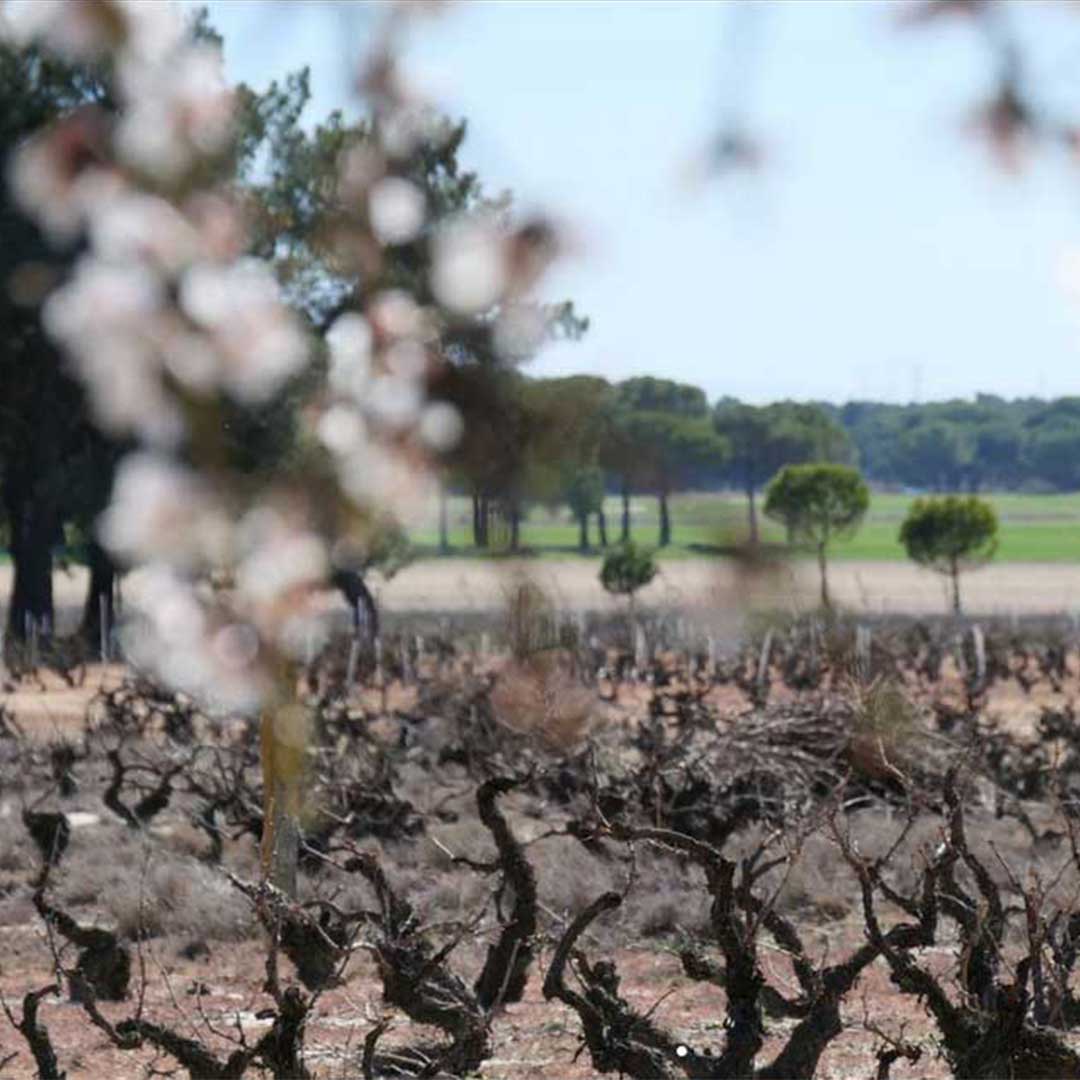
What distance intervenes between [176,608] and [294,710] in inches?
22.9

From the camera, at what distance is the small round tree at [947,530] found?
4069 centimetres

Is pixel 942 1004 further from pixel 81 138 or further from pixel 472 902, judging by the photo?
pixel 472 902

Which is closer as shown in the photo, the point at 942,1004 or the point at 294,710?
the point at 294,710

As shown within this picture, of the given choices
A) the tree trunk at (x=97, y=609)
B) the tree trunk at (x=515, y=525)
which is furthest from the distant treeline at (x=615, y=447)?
the tree trunk at (x=97, y=609)

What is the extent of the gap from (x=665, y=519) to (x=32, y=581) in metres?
24.6

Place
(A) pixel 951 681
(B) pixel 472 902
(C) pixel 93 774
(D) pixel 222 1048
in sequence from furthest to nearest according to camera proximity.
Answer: (A) pixel 951 681
(C) pixel 93 774
(B) pixel 472 902
(D) pixel 222 1048

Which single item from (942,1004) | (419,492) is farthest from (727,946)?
(419,492)

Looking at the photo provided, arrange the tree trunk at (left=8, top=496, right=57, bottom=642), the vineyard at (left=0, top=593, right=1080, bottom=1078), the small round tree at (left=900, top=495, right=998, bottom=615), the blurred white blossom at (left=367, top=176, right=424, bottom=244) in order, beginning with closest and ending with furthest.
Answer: the blurred white blossom at (left=367, top=176, right=424, bottom=244)
the vineyard at (left=0, top=593, right=1080, bottom=1078)
the tree trunk at (left=8, top=496, right=57, bottom=642)
the small round tree at (left=900, top=495, right=998, bottom=615)

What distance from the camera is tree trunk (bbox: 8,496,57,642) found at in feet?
75.8

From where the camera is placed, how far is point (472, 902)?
923 centimetres

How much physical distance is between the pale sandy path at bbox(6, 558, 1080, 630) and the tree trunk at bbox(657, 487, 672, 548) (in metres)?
0.04

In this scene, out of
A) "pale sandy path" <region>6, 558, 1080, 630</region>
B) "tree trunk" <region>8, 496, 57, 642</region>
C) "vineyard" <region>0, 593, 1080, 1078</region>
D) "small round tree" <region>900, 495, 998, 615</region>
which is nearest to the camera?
"pale sandy path" <region>6, 558, 1080, 630</region>

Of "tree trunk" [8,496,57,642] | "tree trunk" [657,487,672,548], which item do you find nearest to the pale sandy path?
"tree trunk" [657,487,672,548]

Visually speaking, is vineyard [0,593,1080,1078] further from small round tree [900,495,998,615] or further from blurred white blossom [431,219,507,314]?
small round tree [900,495,998,615]
